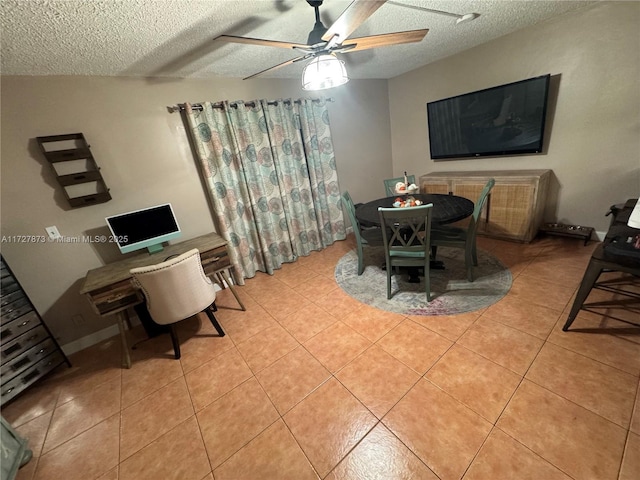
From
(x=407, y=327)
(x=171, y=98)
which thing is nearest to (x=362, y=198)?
(x=407, y=327)

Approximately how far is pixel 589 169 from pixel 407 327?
8.77 ft

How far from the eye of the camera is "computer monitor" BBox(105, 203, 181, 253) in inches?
88.5

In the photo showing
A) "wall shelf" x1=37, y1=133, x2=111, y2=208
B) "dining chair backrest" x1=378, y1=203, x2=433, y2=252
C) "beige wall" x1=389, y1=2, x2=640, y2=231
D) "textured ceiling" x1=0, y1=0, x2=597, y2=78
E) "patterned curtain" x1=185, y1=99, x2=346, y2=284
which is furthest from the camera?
"patterned curtain" x1=185, y1=99, x2=346, y2=284

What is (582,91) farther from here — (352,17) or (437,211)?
(352,17)

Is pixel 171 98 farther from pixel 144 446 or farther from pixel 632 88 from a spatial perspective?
pixel 632 88

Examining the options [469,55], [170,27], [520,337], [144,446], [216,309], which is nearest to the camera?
[144,446]

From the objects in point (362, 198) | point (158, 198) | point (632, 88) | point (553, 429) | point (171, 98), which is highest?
point (171, 98)

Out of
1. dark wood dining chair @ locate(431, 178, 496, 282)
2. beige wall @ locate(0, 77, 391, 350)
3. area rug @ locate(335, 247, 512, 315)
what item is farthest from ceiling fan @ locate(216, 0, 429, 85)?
area rug @ locate(335, 247, 512, 315)

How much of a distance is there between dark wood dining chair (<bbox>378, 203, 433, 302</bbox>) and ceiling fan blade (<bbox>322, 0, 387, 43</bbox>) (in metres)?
1.16

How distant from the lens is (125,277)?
6.72 ft

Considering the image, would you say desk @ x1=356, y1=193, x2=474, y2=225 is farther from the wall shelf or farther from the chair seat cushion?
the wall shelf

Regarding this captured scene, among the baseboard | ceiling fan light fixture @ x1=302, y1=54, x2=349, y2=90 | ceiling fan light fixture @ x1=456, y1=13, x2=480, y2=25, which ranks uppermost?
ceiling fan light fixture @ x1=456, y1=13, x2=480, y2=25

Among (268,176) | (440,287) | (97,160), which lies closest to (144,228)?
(97,160)

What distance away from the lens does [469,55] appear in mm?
3098
